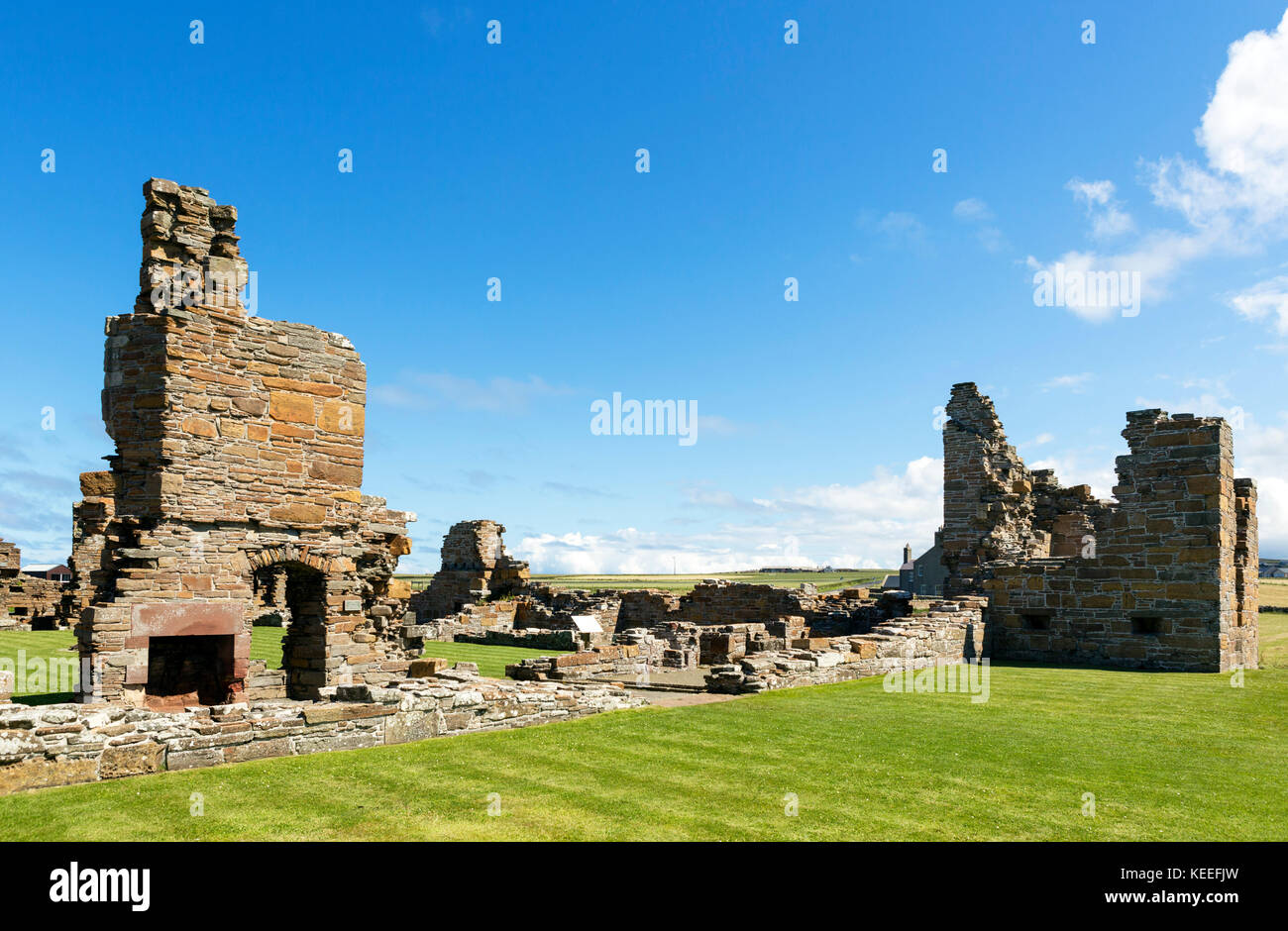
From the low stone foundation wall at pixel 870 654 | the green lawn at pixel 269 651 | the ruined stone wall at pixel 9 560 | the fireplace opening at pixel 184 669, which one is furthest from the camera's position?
the ruined stone wall at pixel 9 560

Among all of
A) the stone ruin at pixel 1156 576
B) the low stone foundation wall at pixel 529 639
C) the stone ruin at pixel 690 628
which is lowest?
the low stone foundation wall at pixel 529 639

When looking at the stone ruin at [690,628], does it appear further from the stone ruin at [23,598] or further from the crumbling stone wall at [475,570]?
the stone ruin at [23,598]

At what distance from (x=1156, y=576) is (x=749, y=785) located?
13.8 m

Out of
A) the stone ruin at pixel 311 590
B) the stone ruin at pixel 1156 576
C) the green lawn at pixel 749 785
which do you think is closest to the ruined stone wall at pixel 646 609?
the stone ruin at pixel 311 590

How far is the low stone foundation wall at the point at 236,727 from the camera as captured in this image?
7.44m

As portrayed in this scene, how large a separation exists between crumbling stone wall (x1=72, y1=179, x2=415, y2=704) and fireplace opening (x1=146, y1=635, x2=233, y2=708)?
0.13 metres

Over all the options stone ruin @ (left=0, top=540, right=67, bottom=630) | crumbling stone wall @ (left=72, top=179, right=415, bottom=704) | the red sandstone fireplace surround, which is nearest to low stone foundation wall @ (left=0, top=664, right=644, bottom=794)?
the red sandstone fireplace surround

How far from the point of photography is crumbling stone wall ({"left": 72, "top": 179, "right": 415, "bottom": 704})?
11.5 metres

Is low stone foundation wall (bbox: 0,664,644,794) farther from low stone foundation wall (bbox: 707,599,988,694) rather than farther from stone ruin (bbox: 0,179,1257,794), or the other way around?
low stone foundation wall (bbox: 707,599,988,694)

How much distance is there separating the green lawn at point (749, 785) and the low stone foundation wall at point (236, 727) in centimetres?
31

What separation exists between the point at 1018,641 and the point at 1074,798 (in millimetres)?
13193

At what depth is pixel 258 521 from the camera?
491 inches

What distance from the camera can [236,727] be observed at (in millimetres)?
8312
